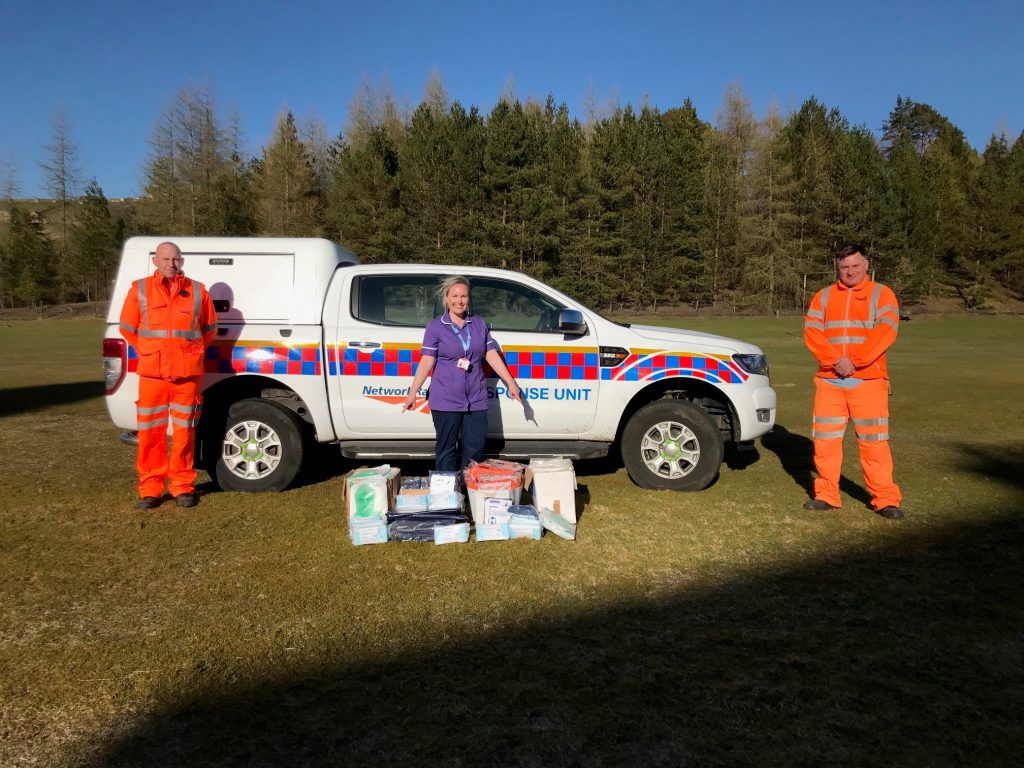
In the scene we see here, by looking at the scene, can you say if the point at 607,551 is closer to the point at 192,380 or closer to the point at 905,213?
the point at 192,380

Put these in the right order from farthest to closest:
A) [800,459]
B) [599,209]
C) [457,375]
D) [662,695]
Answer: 1. [599,209]
2. [800,459]
3. [457,375]
4. [662,695]

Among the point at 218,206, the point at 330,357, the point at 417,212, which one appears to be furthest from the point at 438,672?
the point at 218,206

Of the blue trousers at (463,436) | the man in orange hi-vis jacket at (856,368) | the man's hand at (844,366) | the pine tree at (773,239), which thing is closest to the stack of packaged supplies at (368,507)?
the blue trousers at (463,436)

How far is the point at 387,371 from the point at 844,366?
348 cm

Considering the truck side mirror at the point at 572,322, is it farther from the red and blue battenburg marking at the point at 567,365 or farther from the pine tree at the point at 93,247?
the pine tree at the point at 93,247

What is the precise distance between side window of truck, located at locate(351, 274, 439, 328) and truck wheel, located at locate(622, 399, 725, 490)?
198cm

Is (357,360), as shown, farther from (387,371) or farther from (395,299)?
(395,299)

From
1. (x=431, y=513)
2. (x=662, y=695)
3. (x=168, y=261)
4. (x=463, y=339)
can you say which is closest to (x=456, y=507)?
(x=431, y=513)

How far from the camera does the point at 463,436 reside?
5246mm

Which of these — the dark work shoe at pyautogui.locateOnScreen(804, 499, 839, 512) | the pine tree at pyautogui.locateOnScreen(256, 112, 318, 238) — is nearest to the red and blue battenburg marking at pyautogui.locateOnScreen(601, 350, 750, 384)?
the dark work shoe at pyautogui.locateOnScreen(804, 499, 839, 512)

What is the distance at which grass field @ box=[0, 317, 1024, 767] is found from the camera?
2570 mm

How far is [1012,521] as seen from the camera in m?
5.12

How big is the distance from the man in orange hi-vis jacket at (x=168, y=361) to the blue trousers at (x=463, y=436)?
1.87 m

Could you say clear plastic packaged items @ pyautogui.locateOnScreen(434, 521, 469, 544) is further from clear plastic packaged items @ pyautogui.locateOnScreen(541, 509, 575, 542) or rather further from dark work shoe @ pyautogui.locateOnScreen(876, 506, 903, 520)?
dark work shoe @ pyautogui.locateOnScreen(876, 506, 903, 520)
